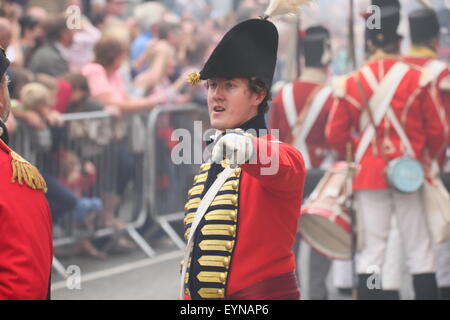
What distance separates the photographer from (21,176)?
12.2 feet

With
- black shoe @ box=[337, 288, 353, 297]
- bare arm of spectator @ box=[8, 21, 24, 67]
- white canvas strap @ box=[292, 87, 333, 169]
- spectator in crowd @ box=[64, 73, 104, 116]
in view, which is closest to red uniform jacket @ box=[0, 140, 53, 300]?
white canvas strap @ box=[292, 87, 333, 169]

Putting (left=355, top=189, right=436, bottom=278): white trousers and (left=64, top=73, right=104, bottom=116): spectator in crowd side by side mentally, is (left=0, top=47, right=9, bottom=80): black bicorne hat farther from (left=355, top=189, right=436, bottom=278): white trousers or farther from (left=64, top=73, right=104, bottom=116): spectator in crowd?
(left=64, top=73, right=104, bottom=116): spectator in crowd

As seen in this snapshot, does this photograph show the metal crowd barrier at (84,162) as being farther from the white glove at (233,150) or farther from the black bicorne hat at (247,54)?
the white glove at (233,150)

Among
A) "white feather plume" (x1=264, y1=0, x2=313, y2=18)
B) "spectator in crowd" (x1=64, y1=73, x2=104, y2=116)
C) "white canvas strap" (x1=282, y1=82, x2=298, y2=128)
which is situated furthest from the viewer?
"spectator in crowd" (x1=64, y1=73, x2=104, y2=116)

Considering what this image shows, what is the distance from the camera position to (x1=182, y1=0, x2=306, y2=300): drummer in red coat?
389 cm

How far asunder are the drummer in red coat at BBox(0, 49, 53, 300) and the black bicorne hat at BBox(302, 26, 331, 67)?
4.37 meters

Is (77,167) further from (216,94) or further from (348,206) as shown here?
(216,94)

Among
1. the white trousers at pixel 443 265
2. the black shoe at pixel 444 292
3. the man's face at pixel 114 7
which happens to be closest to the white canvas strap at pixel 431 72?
the white trousers at pixel 443 265

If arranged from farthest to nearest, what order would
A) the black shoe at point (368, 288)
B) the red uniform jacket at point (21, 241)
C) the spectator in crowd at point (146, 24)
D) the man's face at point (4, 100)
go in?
the spectator in crowd at point (146, 24) < the black shoe at point (368, 288) < the man's face at point (4, 100) < the red uniform jacket at point (21, 241)

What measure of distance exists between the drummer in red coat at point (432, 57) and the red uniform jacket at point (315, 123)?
0.74 meters

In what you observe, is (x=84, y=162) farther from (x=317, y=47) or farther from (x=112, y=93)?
(x=317, y=47)

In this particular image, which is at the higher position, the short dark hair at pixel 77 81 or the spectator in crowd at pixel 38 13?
the spectator in crowd at pixel 38 13

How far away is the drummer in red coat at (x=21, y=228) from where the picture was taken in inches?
140

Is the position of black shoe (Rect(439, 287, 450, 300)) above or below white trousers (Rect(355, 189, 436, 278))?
below
